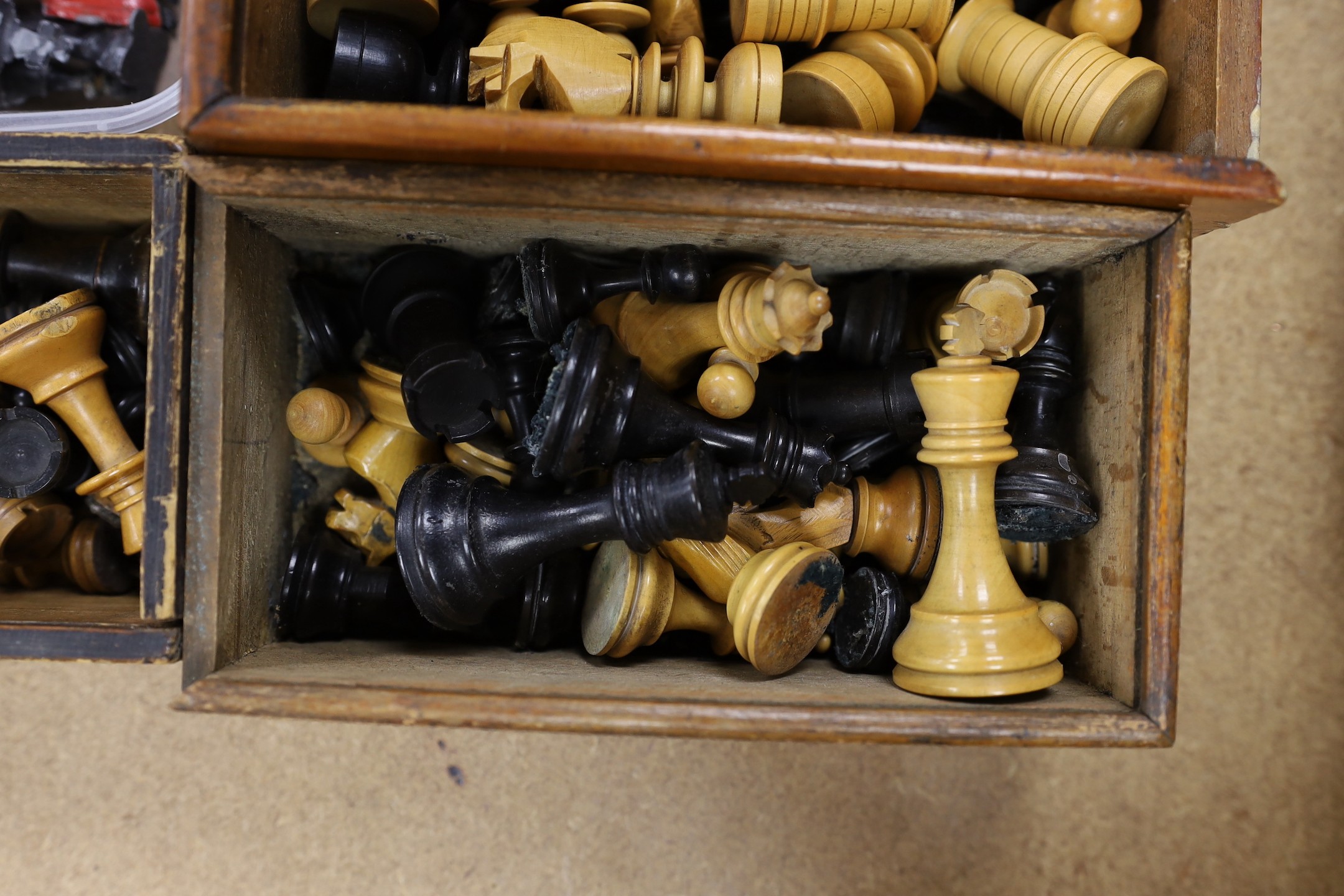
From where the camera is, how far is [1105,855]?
52.0 inches

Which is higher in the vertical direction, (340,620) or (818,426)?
(818,426)

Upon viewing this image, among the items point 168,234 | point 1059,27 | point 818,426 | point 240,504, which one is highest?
point 1059,27

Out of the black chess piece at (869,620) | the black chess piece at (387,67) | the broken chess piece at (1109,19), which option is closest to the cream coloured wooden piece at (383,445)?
the black chess piece at (387,67)

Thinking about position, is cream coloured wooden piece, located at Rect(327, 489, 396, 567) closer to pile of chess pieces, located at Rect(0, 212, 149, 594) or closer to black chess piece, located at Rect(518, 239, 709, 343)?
pile of chess pieces, located at Rect(0, 212, 149, 594)

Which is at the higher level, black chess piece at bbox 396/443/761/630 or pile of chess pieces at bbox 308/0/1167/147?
A: pile of chess pieces at bbox 308/0/1167/147

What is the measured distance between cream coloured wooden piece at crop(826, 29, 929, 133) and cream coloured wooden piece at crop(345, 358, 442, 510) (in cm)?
68

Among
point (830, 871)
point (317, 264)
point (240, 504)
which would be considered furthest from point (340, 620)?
point (830, 871)

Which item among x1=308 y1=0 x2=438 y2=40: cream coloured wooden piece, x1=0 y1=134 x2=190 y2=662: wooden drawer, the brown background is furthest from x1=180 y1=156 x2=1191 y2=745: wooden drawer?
the brown background

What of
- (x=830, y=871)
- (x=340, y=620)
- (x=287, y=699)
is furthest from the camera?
(x=830, y=871)

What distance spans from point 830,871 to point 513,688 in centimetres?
72

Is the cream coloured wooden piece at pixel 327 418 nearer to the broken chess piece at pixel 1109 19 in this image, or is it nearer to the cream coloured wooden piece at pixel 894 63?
the cream coloured wooden piece at pixel 894 63

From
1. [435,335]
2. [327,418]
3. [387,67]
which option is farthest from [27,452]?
[387,67]

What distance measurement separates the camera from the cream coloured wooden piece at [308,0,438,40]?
0.90 m

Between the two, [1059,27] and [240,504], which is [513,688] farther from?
[1059,27]
